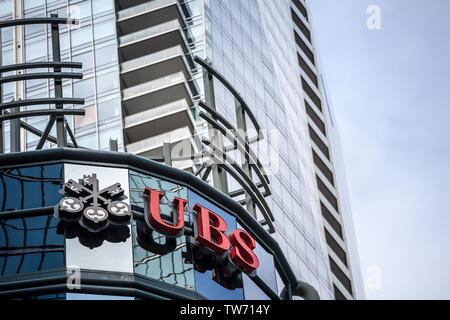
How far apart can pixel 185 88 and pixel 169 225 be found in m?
38.8

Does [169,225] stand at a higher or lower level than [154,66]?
lower

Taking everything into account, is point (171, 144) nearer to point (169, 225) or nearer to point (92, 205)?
point (169, 225)

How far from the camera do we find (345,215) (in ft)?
323

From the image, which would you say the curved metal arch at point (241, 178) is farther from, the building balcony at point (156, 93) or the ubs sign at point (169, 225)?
the building balcony at point (156, 93)

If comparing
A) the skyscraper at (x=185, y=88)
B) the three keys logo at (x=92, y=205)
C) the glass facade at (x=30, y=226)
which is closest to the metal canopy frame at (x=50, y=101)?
the glass facade at (x=30, y=226)

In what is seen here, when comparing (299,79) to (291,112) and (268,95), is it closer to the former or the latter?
(291,112)

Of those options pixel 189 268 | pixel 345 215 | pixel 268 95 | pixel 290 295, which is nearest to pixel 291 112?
pixel 268 95

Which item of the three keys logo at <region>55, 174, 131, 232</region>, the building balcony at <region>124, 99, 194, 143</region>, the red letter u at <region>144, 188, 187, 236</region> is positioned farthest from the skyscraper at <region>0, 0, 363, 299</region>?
the three keys logo at <region>55, 174, 131, 232</region>

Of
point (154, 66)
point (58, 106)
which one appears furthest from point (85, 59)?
point (58, 106)

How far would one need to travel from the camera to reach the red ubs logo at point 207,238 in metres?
30.8

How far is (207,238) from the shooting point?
31641 millimetres

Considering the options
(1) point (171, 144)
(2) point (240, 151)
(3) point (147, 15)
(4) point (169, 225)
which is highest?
(3) point (147, 15)

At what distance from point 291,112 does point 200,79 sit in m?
17.2

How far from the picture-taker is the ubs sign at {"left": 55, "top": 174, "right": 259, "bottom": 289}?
Result: 29.7m
